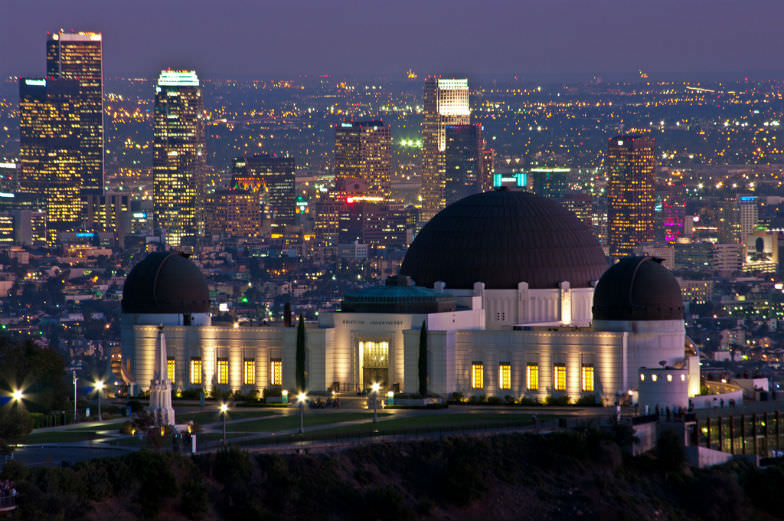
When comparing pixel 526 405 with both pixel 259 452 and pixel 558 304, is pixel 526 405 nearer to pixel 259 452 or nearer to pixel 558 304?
pixel 558 304

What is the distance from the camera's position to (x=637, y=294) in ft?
384

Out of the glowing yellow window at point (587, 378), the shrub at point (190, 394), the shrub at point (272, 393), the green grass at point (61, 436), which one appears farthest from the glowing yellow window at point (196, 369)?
the glowing yellow window at point (587, 378)

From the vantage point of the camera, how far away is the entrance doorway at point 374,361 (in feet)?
396

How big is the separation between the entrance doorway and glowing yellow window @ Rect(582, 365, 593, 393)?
40.0 ft

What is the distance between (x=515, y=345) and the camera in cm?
11725

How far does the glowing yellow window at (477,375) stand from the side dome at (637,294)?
730cm

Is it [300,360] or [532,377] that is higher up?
[300,360]

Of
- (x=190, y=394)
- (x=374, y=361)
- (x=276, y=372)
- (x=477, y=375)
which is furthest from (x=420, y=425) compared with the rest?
(x=190, y=394)

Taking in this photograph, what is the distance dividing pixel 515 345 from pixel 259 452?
30.2 m

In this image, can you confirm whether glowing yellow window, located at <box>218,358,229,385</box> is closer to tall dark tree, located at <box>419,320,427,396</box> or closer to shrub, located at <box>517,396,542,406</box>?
tall dark tree, located at <box>419,320,427,396</box>

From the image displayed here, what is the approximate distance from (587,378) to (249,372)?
21192mm

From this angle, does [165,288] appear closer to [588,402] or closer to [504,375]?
[504,375]

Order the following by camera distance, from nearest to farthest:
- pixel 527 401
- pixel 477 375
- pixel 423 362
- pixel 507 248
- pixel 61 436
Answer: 1. pixel 61 436
2. pixel 527 401
3. pixel 423 362
4. pixel 477 375
5. pixel 507 248

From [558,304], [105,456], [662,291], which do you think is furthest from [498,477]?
[558,304]
